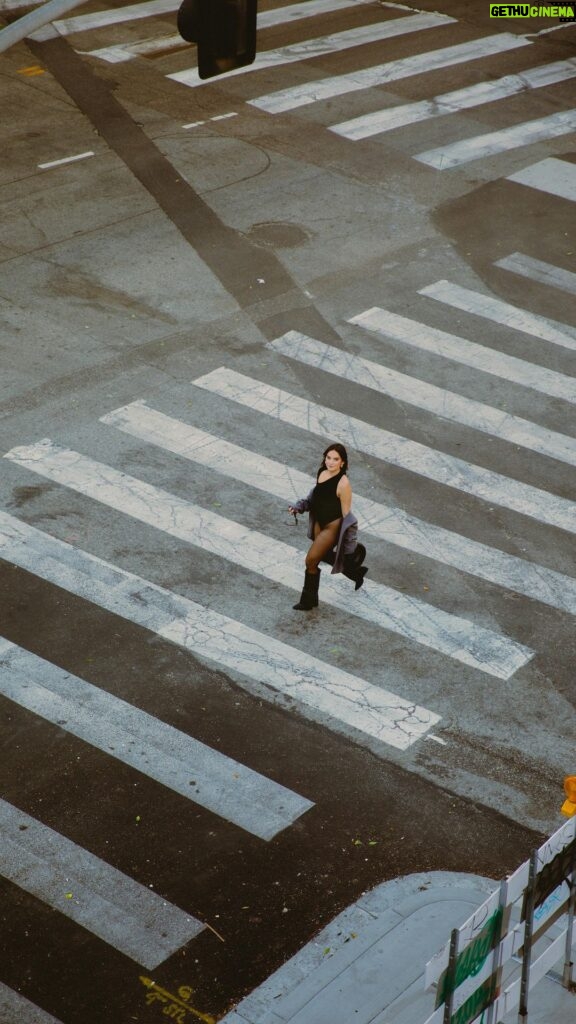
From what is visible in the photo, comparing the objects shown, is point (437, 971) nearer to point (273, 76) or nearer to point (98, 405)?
point (98, 405)

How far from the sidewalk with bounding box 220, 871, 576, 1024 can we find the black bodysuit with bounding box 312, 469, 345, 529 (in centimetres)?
332

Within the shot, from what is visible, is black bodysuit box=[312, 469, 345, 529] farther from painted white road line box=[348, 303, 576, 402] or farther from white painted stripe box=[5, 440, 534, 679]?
painted white road line box=[348, 303, 576, 402]

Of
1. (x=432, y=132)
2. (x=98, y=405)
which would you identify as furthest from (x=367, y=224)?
(x=98, y=405)

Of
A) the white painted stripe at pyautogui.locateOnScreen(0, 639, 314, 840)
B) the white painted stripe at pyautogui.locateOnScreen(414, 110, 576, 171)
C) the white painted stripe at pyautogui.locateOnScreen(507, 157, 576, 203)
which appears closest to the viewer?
the white painted stripe at pyautogui.locateOnScreen(0, 639, 314, 840)

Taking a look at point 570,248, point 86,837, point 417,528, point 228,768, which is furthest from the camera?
point 570,248

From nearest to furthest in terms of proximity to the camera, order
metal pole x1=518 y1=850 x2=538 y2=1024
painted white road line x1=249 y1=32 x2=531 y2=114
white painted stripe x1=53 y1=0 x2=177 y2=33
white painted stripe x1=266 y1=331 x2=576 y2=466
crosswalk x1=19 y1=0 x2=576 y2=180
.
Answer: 1. metal pole x1=518 y1=850 x2=538 y2=1024
2. white painted stripe x1=266 y1=331 x2=576 y2=466
3. crosswalk x1=19 y1=0 x2=576 y2=180
4. painted white road line x1=249 y1=32 x2=531 y2=114
5. white painted stripe x1=53 y1=0 x2=177 y2=33

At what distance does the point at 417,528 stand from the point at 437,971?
661 cm

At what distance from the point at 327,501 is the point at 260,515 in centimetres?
140

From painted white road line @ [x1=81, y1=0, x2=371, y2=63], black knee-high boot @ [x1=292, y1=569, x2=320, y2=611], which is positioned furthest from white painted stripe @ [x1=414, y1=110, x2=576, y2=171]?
black knee-high boot @ [x1=292, y1=569, x2=320, y2=611]

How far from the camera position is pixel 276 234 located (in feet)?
58.1

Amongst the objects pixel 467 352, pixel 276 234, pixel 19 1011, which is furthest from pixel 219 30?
pixel 276 234

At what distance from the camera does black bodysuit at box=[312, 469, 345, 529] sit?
10898 mm

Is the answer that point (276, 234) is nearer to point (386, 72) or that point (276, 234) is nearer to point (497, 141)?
point (497, 141)

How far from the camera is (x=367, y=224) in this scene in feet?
59.3
